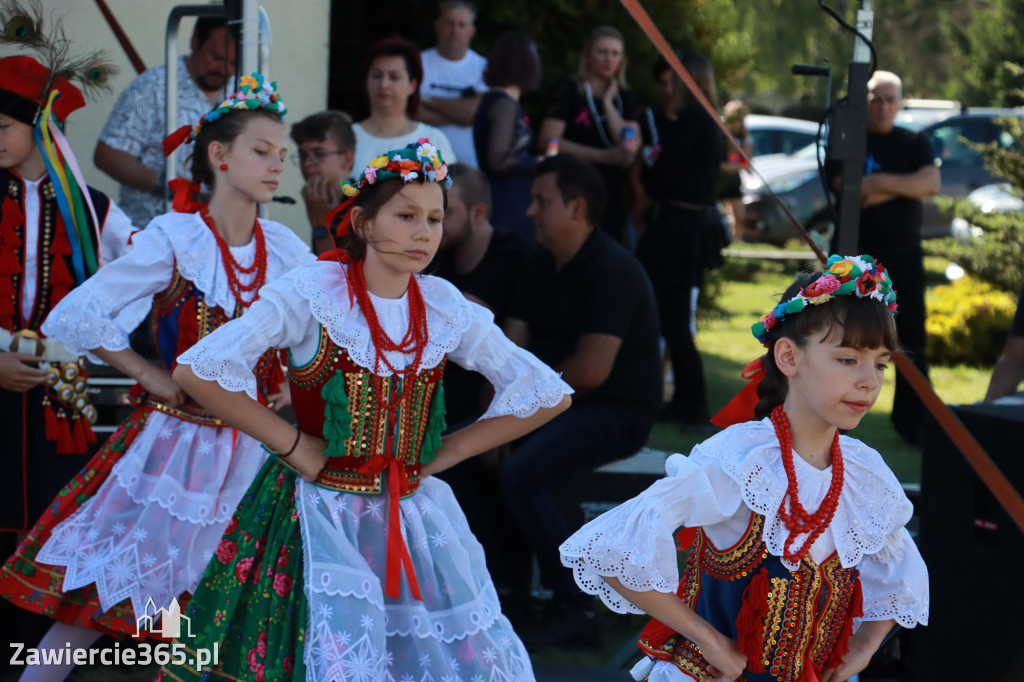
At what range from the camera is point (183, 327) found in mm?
3607

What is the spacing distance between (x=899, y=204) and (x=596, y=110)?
68.1 inches

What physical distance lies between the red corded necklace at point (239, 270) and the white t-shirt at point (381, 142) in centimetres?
183

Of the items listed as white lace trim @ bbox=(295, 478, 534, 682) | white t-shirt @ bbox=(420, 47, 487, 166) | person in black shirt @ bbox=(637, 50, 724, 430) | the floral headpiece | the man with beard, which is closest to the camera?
white lace trim @ bbox=(295, 478, 534, 682)

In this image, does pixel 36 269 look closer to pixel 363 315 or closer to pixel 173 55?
pixel 173 55

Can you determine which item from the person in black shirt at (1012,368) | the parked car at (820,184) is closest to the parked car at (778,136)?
the parked car at (820,184)

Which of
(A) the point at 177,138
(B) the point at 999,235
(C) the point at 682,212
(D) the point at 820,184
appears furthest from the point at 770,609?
(D) the point at 820,184

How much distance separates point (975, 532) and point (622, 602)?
5.64ft

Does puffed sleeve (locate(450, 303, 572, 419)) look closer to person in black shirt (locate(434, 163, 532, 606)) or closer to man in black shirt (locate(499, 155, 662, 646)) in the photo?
man in black shirt (locate(499, 155, 662, 646))

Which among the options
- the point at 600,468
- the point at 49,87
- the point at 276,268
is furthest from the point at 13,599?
the point at 600,468

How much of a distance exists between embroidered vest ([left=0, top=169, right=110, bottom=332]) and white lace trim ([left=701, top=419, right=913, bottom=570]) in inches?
94.5

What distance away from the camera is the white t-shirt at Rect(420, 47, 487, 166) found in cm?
642

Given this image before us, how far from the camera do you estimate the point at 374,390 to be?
2.99 m

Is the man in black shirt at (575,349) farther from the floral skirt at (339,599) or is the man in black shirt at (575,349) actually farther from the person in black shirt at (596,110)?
the person in black shirt at (596,110)

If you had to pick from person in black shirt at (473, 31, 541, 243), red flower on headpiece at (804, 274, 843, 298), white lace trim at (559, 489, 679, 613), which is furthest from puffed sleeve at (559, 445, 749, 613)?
person in black shirt at (473, 31, 541, 243)
